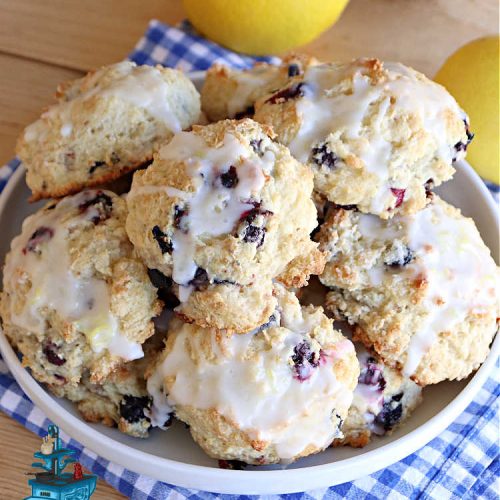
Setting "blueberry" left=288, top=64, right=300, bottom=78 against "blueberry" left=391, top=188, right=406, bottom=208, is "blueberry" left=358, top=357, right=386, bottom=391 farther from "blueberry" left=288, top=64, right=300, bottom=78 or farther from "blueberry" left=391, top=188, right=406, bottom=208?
"blueberry" left=288, top=64, right=300, bottom=78

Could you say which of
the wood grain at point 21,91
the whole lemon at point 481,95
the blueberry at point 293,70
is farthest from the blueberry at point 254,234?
the wood grain at point 21,91

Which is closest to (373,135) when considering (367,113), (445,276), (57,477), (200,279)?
(367,113)

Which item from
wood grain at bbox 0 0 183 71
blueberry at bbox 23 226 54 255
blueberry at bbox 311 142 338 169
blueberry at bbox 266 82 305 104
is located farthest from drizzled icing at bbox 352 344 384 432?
wood grain at bbox 0 0 183 71

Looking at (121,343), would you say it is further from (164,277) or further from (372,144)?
(372,144)

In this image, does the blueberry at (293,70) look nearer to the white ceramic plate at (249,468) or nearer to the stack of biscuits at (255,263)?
the stack of biscuits at (255,263)

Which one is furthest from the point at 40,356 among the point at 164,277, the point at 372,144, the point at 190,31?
the point at 190,31
